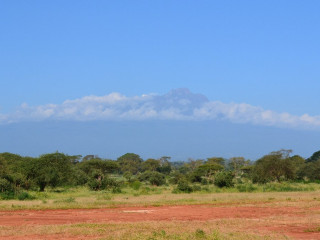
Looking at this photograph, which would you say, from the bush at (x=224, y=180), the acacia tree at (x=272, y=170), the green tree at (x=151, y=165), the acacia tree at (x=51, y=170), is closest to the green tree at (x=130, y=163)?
the green tree at (x=151, y=165)

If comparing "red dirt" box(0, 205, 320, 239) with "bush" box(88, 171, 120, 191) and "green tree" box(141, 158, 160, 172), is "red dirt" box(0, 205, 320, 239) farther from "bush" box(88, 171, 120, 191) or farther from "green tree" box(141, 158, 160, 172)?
"green tree" box(141, 158, 160, 172)

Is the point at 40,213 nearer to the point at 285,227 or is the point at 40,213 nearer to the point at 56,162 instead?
the point at 285,227

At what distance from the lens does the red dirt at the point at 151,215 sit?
16.5 metres

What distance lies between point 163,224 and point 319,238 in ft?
16.6

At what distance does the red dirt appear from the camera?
1650 cm

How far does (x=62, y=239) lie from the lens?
40.5ft

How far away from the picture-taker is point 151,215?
727 inches

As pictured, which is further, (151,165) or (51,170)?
(151,165)

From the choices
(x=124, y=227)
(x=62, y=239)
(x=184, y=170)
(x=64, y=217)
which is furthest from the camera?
(x=184, y=170)

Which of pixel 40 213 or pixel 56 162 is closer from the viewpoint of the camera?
pixel 40 213

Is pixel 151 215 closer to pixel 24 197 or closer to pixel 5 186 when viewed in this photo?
pixel 24 197

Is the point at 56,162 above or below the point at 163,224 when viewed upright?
above

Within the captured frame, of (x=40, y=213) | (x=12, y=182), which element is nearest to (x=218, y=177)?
(x=12, y=182)

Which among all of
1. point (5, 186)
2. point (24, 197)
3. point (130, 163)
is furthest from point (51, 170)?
point (130, 163)
